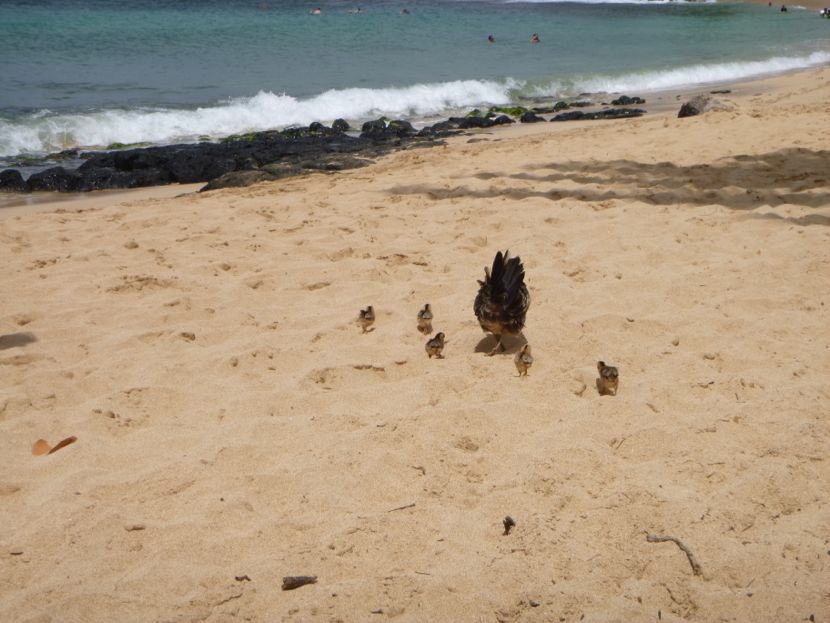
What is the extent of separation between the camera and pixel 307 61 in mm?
23516

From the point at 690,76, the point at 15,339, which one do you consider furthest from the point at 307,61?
the point at 15,339

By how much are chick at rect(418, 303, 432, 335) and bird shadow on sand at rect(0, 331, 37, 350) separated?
2346mm

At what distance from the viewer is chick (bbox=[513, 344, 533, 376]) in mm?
4098

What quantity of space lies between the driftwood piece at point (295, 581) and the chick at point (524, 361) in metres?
1.79

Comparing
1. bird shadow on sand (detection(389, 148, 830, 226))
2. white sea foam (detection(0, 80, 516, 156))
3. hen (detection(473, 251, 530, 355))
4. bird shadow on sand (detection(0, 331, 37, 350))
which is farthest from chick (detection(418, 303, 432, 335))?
white sea foam (detection(0, 80, 516, 156))

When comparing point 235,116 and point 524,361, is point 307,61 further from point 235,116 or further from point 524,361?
point 524,361

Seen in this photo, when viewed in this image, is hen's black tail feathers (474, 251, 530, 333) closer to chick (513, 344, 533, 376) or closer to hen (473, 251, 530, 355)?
hen (473, 251, 530, 355)

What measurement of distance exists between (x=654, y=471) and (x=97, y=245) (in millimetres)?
5242

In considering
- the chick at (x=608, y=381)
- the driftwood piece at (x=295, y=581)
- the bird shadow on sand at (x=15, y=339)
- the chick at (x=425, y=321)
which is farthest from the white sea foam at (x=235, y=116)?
the driftwood piece at (x=295, y=581)

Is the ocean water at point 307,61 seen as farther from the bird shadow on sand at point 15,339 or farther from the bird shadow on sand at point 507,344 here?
the bird shadow on sand at point 507,344

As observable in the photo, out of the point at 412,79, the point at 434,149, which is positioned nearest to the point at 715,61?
the point at 412,79

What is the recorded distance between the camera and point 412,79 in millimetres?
20750

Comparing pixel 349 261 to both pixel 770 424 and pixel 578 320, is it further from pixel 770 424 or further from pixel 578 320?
pixel 770 424

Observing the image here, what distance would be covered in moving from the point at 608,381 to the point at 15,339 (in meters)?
3.52
